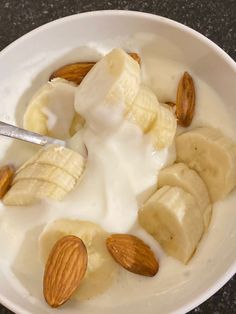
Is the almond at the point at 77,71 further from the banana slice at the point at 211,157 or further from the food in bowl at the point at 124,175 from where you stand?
the banana slice at the point at 211,157

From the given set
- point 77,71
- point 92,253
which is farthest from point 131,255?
point 77,71

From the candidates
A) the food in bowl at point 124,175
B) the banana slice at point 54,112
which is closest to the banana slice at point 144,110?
the food in bowl at point 124,175

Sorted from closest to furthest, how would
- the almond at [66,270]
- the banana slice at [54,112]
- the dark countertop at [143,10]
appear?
the almond at [66,270] < the banana slice at [54,112] < the dark countertop at [143,10]

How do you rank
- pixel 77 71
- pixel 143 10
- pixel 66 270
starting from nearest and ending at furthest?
pixel 66 270, pixel 77 71, pixel 143 10

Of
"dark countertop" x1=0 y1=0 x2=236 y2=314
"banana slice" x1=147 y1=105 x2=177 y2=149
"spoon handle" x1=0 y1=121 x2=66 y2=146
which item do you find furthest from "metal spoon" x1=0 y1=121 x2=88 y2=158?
"dark countertop" x1=0 y1=0 x2=236 y2=314

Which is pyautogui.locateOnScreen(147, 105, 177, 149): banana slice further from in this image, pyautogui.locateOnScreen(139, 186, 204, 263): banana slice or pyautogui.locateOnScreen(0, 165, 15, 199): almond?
pyautogui.locateOnScreen(0, 165, 15, 199): almond

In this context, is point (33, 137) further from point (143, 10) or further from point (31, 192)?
point (143, 10)
